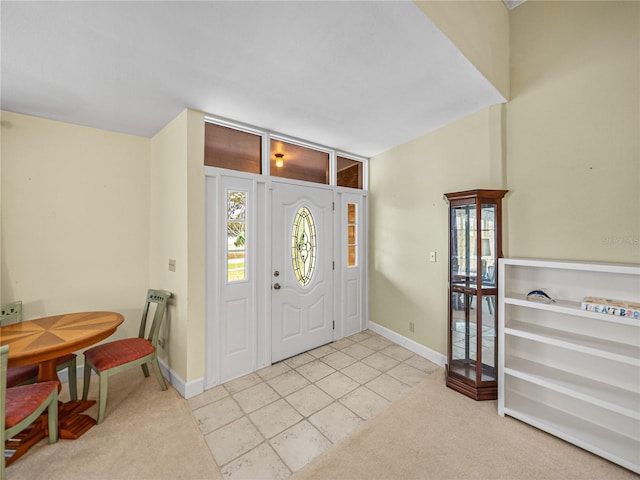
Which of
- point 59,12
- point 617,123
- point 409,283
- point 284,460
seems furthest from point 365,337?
point 59,12

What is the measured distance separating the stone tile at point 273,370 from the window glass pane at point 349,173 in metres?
2.40

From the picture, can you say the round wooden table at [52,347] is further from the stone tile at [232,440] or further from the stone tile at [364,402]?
the stone tile at [364,402]

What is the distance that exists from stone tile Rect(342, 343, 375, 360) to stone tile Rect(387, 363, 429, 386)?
0.41 meters

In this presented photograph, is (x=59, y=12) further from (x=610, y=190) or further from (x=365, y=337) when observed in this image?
(x=365, y=337)

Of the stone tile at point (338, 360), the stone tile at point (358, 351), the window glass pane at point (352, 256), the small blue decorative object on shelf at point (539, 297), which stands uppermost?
the window glass pane at point (352, 256)

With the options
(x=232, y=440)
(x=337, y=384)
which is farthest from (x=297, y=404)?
(x=232, y=440)

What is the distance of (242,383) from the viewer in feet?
8.51

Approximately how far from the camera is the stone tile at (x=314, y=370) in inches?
106

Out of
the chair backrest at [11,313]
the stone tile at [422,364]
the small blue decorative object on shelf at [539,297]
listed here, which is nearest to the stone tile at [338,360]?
the stone tile at [422,364]

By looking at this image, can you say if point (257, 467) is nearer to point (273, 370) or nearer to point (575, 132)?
point (273, 370)

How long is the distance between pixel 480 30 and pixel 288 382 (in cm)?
343

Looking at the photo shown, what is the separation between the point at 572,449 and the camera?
175 centimetres

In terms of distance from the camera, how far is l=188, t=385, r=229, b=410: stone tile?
2275 mm

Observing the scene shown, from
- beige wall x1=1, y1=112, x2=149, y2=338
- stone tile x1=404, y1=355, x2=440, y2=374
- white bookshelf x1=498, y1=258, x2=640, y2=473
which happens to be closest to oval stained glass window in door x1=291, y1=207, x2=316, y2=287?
stone tile x1=404, y1=355, x2=440, y2=374
